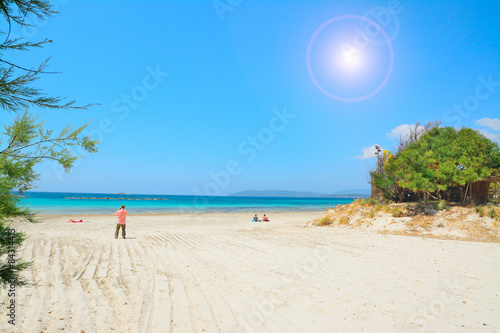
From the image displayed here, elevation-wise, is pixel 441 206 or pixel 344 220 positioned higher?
pixel 441 206

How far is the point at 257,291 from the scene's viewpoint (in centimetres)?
509

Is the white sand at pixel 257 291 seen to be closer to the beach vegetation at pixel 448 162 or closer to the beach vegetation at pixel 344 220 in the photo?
the beach vegetation at pixel 448 162

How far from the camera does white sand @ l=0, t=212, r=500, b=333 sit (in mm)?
3842

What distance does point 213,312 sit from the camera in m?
4.18

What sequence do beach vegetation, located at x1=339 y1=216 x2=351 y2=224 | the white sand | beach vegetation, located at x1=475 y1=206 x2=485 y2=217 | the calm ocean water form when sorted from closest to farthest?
1. the white sand
2. beach vegetation, located at x1=475 y1=206 x2=485 y2=217
3. beach vegetation, located at x1=339 y1=216 x2=351 y2=224
4. the calm ocean water

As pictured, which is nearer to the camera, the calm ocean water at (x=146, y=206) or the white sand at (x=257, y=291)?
the white sand at (x=257, y=291)

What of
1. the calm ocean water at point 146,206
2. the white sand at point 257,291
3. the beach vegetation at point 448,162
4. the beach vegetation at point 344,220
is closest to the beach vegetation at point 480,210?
the beach vegetation at point 448,162

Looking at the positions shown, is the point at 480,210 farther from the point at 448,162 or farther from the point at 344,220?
the point at 344,220

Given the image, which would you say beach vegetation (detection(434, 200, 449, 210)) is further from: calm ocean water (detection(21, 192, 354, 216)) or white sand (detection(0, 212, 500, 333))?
calm ocean water (detection(21, 192, 354, 216))

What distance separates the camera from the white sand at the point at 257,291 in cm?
384

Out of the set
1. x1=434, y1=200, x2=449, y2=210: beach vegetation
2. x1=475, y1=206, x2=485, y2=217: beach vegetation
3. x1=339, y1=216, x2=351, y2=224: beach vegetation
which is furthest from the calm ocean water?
x1=475, y1=206, x2=485, y2=217: beach vegetation

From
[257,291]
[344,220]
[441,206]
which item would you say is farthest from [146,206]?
[257,291]

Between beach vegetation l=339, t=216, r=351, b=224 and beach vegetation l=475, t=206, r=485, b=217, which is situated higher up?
beach vegetation l=475, t=206, r=485, b=217

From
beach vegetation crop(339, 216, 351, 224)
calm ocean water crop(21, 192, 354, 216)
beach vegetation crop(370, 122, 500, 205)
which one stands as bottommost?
calm ocean water crop(21, 192, 354, 216)
